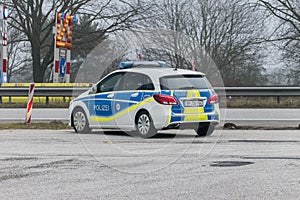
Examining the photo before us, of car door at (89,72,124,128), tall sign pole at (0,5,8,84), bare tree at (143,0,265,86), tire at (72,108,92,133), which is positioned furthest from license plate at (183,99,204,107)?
bare tree at (143,0,265,86)

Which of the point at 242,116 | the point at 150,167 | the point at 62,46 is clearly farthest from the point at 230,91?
the point at 150,167

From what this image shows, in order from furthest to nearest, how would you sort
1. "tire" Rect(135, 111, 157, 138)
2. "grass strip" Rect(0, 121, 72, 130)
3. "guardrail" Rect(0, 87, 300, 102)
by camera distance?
"guardrail" Rect(0, 87, 300, 102) < "grass strip" Rect(0, 121, 72, 130) < "tire" Rect(135, 111, 157, 138)

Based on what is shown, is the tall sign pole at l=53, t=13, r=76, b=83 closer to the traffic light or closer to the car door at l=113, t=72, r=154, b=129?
the traffic light

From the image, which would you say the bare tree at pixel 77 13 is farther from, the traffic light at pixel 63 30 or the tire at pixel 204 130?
the tire at pixel 204 130

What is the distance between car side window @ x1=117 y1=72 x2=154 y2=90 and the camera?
13367 mm

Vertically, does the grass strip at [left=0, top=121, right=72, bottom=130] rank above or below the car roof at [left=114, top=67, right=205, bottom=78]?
below

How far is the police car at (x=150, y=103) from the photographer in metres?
12.9

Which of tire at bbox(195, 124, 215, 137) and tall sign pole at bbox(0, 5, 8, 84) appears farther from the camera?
tall sign pole at bbox(0, 5, 8, 84)

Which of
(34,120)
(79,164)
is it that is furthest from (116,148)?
(34,120)

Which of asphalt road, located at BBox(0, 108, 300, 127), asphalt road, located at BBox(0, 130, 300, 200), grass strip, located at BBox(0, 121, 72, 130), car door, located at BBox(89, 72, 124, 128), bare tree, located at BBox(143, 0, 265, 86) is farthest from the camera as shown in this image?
bare tree, located at BBox(143, 0, 265, 86)

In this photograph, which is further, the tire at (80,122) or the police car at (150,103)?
the tire at (80,122)

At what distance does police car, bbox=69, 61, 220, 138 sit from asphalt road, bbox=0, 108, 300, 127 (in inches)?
154

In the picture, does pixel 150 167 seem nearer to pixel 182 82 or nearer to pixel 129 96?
pixel 182 82

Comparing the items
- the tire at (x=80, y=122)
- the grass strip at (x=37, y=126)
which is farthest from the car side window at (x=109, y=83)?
the grass strip at (x=37, y=126)
